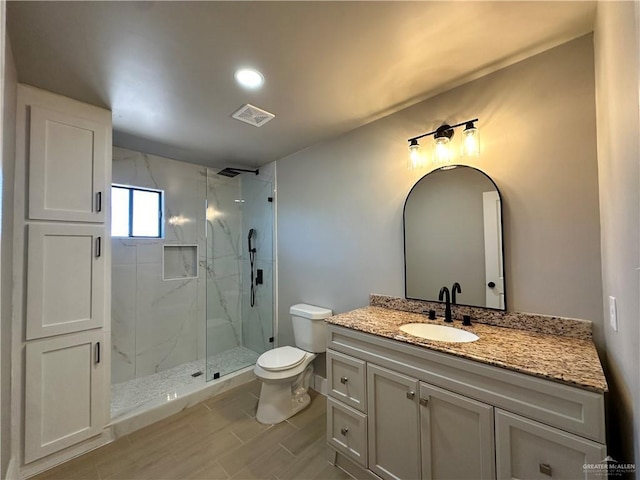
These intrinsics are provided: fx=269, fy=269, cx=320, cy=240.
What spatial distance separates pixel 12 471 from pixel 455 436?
7.86 feet

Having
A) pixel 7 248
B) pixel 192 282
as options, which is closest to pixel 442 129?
pixel 7 248

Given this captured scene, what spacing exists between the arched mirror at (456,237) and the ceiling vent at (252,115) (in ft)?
4.04

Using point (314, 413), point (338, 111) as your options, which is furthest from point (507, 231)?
point (314, 413)

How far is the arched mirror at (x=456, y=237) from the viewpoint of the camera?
162cm

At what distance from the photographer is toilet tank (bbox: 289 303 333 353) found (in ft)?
7.84

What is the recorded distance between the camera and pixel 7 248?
1457 mm

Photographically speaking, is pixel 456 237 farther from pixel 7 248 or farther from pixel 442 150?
pixel 7 248

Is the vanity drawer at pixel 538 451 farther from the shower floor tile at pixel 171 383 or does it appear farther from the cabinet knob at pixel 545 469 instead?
the shower floor tile at pixel 171 383

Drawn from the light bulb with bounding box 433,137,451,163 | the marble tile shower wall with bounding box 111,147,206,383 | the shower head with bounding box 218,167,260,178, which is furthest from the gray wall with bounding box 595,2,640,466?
the marble tile shower wall with bounding box 111,147,206,383

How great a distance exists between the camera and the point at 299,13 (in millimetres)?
1181

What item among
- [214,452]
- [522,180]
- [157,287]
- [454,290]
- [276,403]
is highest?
[522,180]

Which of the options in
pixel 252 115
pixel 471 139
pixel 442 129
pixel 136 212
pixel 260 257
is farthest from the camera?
pixel 260 257

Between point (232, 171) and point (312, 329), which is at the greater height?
point (232, 171)

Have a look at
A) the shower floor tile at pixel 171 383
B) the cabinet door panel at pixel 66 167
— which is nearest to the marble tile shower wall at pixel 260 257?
the shower floor tile at pixel 171 383
